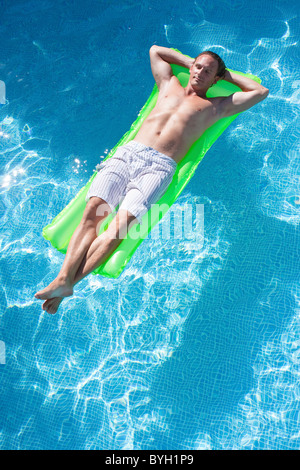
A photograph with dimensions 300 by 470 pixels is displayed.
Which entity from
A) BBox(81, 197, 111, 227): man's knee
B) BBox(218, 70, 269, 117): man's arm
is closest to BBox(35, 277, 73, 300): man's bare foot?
BBox(81, 197, 111, 227): man's knee

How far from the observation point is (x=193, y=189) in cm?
456

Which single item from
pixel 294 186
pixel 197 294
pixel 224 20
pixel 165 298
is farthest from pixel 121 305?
pixel 224 20

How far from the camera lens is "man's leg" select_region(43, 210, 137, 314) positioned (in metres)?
3.24

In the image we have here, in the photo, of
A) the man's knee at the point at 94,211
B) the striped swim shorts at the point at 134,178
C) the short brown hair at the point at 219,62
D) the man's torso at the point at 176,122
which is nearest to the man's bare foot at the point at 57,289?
the man's knee at the point at 94,211

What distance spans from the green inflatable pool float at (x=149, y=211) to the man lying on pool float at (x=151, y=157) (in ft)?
0.27

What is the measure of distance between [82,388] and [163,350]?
0.77m

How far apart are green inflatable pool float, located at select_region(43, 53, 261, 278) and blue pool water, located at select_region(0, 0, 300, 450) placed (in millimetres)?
655

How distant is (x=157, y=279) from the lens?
418cm

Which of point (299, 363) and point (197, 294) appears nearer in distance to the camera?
point (299, 363)

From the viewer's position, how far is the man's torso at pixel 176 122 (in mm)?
3771

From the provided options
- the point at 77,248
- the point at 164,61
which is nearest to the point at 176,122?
the point at 164,61

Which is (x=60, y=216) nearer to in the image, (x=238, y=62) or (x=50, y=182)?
(x=50, y=182)

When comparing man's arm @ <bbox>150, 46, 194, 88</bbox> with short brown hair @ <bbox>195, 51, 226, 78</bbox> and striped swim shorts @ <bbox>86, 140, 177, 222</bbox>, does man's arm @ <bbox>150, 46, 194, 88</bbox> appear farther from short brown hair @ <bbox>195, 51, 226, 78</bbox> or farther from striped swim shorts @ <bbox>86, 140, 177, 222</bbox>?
striped swim shorts @ <bbox>86, 140, 177, 222</bbox>

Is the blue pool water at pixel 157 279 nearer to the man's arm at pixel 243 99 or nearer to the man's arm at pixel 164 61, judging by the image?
the man's arm at pixel 243 99
